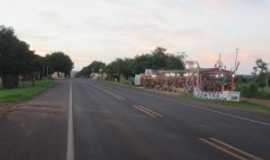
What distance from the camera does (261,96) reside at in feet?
173

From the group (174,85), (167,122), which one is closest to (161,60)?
(174,85)

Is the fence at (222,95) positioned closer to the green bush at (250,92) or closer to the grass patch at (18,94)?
the green bush at (250,92)

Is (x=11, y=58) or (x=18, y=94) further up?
(x=11, y=58)

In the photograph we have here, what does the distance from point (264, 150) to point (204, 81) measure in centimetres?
4384

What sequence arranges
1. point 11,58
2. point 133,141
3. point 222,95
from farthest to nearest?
point 11,58, point 222,95, point 133,141

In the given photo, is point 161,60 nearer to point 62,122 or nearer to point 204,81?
point 204,81

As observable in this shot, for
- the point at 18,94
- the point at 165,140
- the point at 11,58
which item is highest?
the point at 11,58

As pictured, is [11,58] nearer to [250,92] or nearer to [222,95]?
[250,92]

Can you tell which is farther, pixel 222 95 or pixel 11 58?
pixel 11 58

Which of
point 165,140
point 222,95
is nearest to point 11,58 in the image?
point 222,95

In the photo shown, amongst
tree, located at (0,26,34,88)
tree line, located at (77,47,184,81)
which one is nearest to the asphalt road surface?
tree, located at (0,26,34,88)

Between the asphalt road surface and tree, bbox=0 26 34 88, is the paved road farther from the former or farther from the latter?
tree, bbox=0 26 34 88

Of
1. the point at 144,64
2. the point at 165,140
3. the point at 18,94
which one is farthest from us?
the point at 144,64

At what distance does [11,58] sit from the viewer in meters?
66.8
